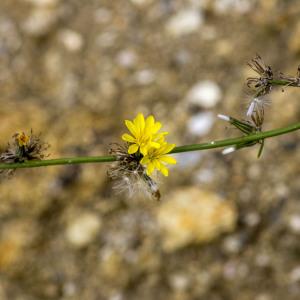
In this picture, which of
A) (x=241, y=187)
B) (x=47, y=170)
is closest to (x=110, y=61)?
(x=47, y=170)

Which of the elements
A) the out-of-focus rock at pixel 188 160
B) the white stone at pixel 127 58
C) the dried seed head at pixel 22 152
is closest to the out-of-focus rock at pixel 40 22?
the white stone at pixel 127 58

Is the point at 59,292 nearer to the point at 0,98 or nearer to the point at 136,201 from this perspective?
the point at 136,201

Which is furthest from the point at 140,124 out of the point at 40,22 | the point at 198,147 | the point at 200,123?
the point at 40,22

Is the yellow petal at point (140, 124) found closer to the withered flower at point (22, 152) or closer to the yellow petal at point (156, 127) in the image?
the yellow petal at point (156, 127)

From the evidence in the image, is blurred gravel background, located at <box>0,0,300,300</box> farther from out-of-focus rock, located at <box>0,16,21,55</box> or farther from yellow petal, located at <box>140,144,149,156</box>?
yellow petal, located at <box>140,144,149,156</box>

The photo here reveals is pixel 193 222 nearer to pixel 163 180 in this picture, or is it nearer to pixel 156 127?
pixel 163 180

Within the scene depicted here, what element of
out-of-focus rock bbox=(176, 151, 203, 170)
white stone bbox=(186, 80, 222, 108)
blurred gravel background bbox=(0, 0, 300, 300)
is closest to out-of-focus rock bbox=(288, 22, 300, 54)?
blurred gravel background bbox=(0, 0, 300, 300)
